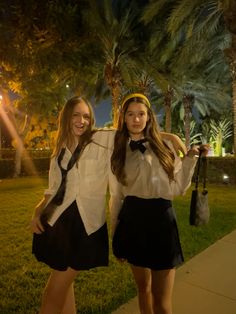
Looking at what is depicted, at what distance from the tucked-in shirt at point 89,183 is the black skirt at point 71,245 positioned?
39mm

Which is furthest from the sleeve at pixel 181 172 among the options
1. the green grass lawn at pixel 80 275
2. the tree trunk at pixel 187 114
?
the tree trunk at pixel 187 114

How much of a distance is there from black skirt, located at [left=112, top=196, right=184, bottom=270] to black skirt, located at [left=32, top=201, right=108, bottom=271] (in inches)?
12.0

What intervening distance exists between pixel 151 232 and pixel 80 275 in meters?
2.20

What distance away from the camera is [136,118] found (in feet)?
8.63

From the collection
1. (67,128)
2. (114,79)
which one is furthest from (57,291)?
(114,79)

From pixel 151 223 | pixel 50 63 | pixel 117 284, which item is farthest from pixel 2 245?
pixel 50 63

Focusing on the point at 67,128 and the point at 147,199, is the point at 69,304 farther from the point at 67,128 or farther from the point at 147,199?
the point at 67,128

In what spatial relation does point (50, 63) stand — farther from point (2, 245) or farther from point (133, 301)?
point (133, 301)

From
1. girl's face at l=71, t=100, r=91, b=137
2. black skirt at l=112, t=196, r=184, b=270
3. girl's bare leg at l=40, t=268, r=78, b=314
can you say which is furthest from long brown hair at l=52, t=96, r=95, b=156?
girl's bare leg at l=40, t=268, r=78, b=314

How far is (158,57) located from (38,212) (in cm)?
1574

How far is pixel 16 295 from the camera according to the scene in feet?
12.5

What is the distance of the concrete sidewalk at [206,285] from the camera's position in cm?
346

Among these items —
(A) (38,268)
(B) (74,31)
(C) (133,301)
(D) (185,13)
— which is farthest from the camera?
(D) (185,13)

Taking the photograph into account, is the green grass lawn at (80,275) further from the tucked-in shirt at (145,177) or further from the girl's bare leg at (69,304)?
the tucked-in shirt at (145,177)
